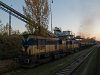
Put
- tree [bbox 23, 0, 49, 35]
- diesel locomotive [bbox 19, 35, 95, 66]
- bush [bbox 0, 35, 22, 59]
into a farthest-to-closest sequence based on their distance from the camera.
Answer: tree [bbox 23, 0, 49, 35] < bush [bbox 0, 35, 22, 59] < diesel locomotive [bbox 19, 35, 95, 66]

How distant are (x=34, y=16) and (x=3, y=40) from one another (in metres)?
9.38

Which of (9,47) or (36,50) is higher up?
(9,47)

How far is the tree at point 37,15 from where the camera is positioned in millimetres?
42625

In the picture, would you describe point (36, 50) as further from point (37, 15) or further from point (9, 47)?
point (37, 15)

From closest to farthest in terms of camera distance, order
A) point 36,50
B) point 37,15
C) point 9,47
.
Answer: point 36,50
point 9,47
point 37,15

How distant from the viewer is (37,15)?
43781mm

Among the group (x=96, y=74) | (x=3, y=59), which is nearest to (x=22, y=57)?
(x=3, y=59)

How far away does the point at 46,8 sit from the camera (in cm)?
4603

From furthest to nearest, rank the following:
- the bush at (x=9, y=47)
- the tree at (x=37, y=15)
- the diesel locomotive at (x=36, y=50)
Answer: the tree at (x=37, y=15), the bush at (x=9, y=47), the diesel locomotive at (x=36, y=50)

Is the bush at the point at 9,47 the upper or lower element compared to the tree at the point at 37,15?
lower

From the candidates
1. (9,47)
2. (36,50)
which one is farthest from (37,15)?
(36,50)

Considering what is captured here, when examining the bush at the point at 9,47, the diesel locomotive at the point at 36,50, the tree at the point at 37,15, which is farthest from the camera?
the tree at the point at 37,15

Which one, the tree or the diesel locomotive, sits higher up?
the tree

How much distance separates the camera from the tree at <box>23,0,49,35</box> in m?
42.6
